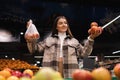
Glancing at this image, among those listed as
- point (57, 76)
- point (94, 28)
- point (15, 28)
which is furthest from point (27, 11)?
point (57, 76)

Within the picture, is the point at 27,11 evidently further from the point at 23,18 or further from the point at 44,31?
the point at 44,31

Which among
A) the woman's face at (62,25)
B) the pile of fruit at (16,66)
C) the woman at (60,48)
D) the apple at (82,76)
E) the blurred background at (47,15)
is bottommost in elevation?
the apple at (82,76)

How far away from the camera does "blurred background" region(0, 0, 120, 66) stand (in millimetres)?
7876

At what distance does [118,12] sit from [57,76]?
744cm

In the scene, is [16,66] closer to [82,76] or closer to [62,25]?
[62,25]

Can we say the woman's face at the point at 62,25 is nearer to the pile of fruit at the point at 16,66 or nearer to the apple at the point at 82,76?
the pile of fruit at the point at 16,66

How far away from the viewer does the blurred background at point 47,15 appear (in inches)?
310

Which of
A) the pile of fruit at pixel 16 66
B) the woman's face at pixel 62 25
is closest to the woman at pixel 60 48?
the woman's face at pixel 62 25

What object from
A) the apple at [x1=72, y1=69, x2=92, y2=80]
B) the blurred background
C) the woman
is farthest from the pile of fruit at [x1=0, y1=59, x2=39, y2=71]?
the blurred background

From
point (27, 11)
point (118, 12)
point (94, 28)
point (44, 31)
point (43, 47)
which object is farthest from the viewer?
point (44, 31)

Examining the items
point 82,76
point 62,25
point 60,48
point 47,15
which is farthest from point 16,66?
point 47,15

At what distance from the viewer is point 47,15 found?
8164 mm

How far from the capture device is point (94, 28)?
2.16 m

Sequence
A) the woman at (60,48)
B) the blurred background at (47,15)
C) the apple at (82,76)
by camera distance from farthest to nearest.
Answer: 1. the blurred background at (47,15)
2. the woman at (60,48)
3. the apple at (82,76)
